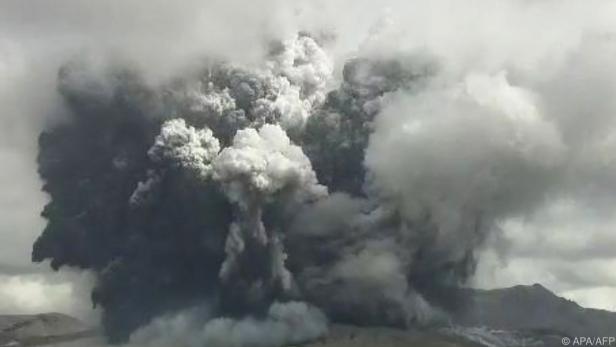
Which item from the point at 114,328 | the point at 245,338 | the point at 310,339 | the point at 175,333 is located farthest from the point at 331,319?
the point at 114,328

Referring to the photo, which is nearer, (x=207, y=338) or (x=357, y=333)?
(x=207, y=338)

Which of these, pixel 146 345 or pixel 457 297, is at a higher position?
pixel 457 297

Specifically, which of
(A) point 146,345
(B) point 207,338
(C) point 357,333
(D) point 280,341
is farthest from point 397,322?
(A) point 146,345

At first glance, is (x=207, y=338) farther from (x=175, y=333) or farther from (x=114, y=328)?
(x=114, y=328)

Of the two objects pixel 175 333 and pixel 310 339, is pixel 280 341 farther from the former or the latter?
pixel 175 333

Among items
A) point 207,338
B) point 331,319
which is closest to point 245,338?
point 207,338

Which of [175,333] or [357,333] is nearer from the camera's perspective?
[175,333]

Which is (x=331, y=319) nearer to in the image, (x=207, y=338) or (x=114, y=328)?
(x=207, y=338)
